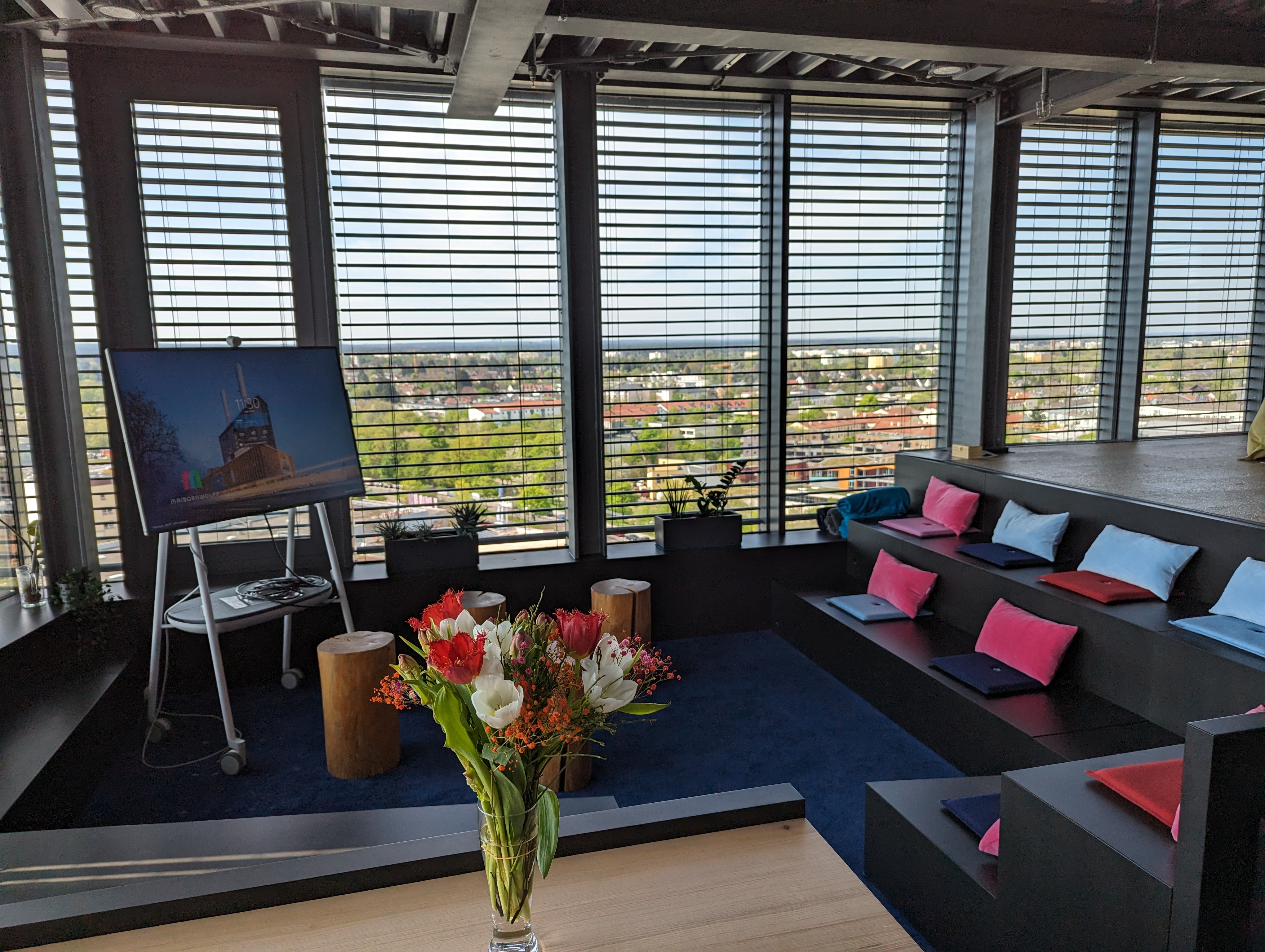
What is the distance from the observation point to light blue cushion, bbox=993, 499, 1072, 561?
155 inches

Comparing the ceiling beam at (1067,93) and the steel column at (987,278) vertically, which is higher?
the ceiling beam at (1067,93)

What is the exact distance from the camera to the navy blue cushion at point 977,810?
2320 millimetres

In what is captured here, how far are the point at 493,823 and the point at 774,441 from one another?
4207 mm

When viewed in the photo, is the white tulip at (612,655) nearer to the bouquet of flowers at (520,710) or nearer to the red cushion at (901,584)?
the bouquet of flowers at (520,710)

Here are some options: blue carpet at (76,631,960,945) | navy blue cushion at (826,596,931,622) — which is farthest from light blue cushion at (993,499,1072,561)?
blue carpet at (76,631,960,945)

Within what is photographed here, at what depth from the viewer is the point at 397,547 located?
4.45 m

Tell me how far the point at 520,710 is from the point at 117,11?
3515 millimetres

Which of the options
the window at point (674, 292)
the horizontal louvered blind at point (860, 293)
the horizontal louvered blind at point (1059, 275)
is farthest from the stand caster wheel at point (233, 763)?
the horizontal louvered blind at point (1059, 275)

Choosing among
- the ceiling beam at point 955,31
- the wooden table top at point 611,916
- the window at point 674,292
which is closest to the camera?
the wooden table top at point 611,916

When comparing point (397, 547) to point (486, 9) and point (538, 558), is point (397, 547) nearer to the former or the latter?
point (538, 558)

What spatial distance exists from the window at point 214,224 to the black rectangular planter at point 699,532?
2131mm

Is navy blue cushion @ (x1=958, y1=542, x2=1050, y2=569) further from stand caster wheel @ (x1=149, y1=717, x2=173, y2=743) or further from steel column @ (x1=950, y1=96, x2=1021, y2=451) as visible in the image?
stand caster wheel @ (x1=149, y1=717, x2=173, y2=743)

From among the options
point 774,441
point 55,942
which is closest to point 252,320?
point 774,441

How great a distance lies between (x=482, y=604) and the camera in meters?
4.09
